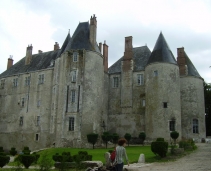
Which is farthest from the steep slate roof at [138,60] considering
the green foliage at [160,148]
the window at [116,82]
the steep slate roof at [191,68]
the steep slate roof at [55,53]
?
the green foliage at [160,148]

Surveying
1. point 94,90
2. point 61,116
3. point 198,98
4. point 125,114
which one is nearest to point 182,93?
point 198,98

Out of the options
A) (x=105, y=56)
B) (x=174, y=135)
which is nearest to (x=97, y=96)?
(x=105, y=56)

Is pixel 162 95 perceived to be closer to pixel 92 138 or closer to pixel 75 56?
pixel 92 138

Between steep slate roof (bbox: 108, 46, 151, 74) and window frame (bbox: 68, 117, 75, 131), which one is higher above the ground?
steep slate roof (bbox: 108, 46, 151, 74)

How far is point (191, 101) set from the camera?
36125 millimetres

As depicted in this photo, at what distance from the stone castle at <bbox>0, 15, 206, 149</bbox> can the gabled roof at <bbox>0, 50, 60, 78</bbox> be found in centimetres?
22

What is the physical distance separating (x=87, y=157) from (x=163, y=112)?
18.0 meters

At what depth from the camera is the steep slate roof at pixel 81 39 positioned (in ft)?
114

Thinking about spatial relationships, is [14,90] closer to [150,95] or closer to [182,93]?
[150,95]

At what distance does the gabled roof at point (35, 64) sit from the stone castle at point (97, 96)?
8.7 inches

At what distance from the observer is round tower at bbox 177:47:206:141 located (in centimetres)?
3522

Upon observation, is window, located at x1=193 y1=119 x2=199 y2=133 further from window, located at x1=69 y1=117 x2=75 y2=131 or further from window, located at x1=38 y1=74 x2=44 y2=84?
window, located at x1=38 y1=74 x2=44 y2=84

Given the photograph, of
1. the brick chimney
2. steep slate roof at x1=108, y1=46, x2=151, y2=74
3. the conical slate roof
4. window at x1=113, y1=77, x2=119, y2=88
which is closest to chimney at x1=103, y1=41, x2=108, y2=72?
steep slate roof at x1=108, y1=46, x2=151, y2=74

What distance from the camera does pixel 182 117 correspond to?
3581 centimetres
